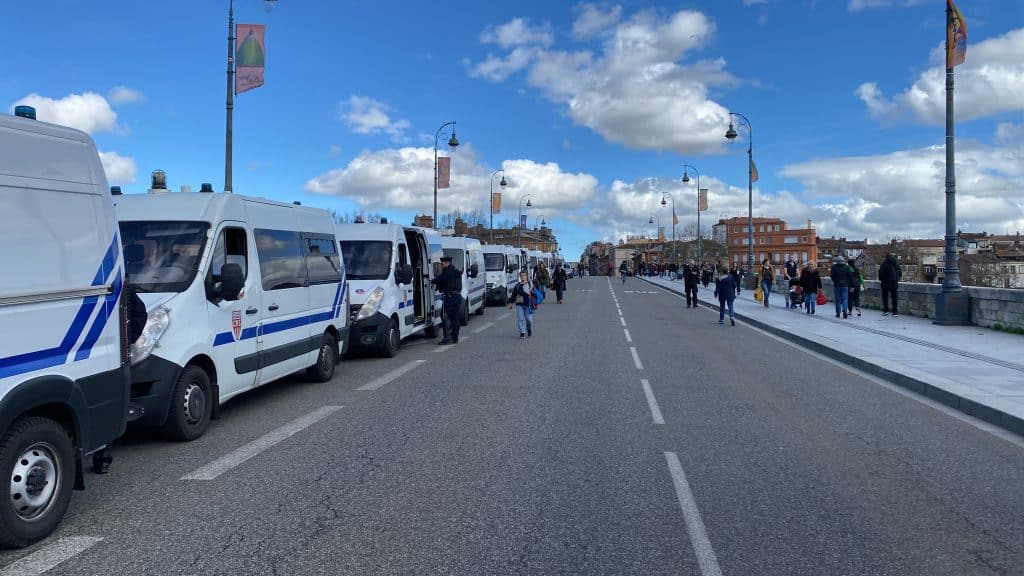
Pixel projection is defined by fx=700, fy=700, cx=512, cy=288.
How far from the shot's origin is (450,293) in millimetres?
14688

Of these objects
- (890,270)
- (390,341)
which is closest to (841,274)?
(890,270)

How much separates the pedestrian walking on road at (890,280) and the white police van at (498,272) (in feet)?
46.7

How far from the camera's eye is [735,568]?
387cm

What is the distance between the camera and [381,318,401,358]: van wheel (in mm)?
12664

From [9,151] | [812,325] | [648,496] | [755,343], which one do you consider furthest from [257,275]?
[812,325]

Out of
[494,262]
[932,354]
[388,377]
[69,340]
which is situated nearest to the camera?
[69,340]

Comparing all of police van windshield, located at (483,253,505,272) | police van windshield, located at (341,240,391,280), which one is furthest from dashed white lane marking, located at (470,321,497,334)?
police van windshield, located at (483,253,505,272)

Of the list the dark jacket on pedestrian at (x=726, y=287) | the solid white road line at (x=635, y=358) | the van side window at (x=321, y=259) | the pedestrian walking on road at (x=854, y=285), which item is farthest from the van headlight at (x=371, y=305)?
the pedestrian walking on road at (x=854, y=285)

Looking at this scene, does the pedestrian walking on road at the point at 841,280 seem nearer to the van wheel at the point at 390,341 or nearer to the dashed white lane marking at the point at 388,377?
the van wheel at the point at 390,341

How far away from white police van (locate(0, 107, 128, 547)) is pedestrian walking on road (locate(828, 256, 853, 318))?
19.4 m

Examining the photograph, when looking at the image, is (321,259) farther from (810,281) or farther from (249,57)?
(810,281)

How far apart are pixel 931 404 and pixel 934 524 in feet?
16.0

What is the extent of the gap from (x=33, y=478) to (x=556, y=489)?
11.1 ft

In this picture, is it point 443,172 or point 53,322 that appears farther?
point 443,172
